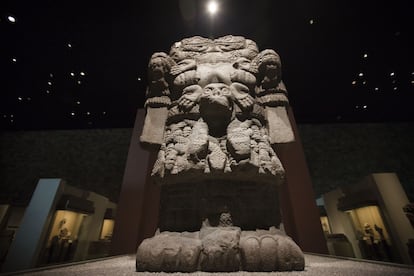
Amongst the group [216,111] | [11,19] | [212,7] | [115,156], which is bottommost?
[216,111]

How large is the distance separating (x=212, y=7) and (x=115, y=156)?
6.02 meters

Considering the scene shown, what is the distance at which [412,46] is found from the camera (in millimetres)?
3783

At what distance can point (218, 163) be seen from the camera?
1.79m

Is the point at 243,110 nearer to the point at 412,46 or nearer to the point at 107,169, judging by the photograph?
the point at 412,46

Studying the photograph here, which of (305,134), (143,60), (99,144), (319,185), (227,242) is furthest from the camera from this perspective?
(99,144)

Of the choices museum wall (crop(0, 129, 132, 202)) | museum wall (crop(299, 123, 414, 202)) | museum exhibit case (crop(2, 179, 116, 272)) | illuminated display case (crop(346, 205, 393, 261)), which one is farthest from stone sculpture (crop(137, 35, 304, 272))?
museum wall (crop(0, 129, 132, 202))

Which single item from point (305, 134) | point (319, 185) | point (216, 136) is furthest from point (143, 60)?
point (319, 185)

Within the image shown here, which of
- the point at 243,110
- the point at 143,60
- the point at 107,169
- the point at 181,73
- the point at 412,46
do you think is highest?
the point at 143,60

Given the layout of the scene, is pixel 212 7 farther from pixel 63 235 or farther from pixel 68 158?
pixel 68 158

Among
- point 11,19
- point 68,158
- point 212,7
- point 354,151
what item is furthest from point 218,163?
point 68,158

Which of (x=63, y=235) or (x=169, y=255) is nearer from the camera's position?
(x=169, y=255)

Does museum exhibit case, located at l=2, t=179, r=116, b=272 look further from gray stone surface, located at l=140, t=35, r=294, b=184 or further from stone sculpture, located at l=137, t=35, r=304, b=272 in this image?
gray stone surface, located at l=140, t=35, r=294, b=184

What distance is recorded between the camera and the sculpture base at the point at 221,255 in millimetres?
1458

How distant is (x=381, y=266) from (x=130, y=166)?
139 inches
